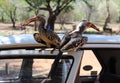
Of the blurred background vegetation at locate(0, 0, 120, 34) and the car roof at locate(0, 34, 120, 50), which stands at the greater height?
the car roof at locate(0, 34, 120, 50)

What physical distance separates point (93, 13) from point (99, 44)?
6772 cm

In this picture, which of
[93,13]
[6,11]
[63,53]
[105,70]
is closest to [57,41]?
Answer: [63,53]

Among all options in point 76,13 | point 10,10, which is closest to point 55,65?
point 10,10

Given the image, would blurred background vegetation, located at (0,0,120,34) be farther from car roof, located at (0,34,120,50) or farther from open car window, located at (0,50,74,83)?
open car window, located at (0,50,74,83)

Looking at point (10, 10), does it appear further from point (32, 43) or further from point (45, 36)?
point (45, 36)

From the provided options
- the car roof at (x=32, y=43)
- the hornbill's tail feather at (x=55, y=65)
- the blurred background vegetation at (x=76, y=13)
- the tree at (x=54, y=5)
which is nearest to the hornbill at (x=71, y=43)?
the hornbill's tail feather at (x=55, y=65)

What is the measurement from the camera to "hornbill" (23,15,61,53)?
10.1ft

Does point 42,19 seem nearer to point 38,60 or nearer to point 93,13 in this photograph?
point 38,60

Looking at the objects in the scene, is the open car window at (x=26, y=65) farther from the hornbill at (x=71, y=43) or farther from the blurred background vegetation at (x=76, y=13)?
the blurred background vegetation at (x=76, y=13)

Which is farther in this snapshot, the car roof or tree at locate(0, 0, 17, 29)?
tree at locate(0, 0, 17, 29)

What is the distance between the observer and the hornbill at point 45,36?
10.1 ft

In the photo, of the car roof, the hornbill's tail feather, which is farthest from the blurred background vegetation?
the hornbill's tail feather

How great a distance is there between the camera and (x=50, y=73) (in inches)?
121

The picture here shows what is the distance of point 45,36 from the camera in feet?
10.1
